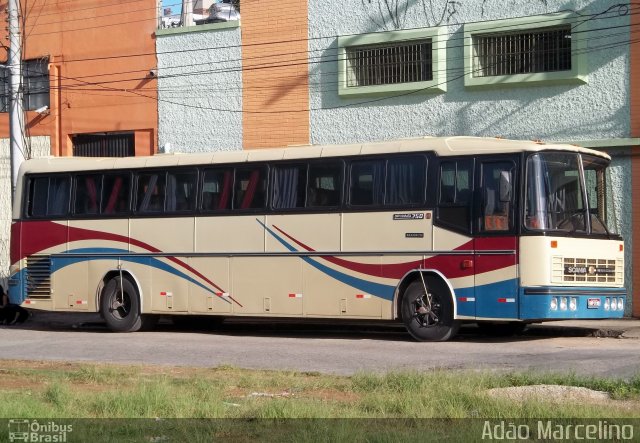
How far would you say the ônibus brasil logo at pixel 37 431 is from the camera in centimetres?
838

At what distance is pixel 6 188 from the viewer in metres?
30.0

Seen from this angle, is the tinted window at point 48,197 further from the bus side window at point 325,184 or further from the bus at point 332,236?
the bus side window at point 325,184

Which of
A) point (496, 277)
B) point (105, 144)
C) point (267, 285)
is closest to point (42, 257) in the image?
point (267, 285)

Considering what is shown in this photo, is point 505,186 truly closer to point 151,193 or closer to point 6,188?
point 151,193

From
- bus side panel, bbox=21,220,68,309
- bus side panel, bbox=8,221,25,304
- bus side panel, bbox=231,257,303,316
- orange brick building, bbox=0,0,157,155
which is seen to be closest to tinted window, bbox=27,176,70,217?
bus side panel, bbox=21,220,68,309

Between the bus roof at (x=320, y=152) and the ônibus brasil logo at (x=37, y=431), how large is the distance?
32.3 feet

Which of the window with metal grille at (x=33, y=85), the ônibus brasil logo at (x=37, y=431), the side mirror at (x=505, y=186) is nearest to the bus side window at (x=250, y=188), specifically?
the side mirror at (x=505, y=186)

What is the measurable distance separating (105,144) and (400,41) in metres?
8.94

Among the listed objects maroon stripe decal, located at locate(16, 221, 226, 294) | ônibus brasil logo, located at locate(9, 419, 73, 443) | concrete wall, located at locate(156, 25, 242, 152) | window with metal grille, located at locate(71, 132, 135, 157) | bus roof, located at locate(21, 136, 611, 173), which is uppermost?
concrete wall, located at locate(156, 25, 242, 152)

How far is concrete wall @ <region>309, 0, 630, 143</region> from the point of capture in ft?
70.6

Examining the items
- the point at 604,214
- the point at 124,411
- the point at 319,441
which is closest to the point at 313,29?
the point at 604,214

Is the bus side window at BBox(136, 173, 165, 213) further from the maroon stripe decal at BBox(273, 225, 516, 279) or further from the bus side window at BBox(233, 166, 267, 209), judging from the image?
the maroon stripe decal at BBox(273, 225, 516, 279)

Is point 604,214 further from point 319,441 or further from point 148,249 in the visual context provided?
point 319,441

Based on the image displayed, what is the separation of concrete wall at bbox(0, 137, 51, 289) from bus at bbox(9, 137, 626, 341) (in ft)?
24.1
